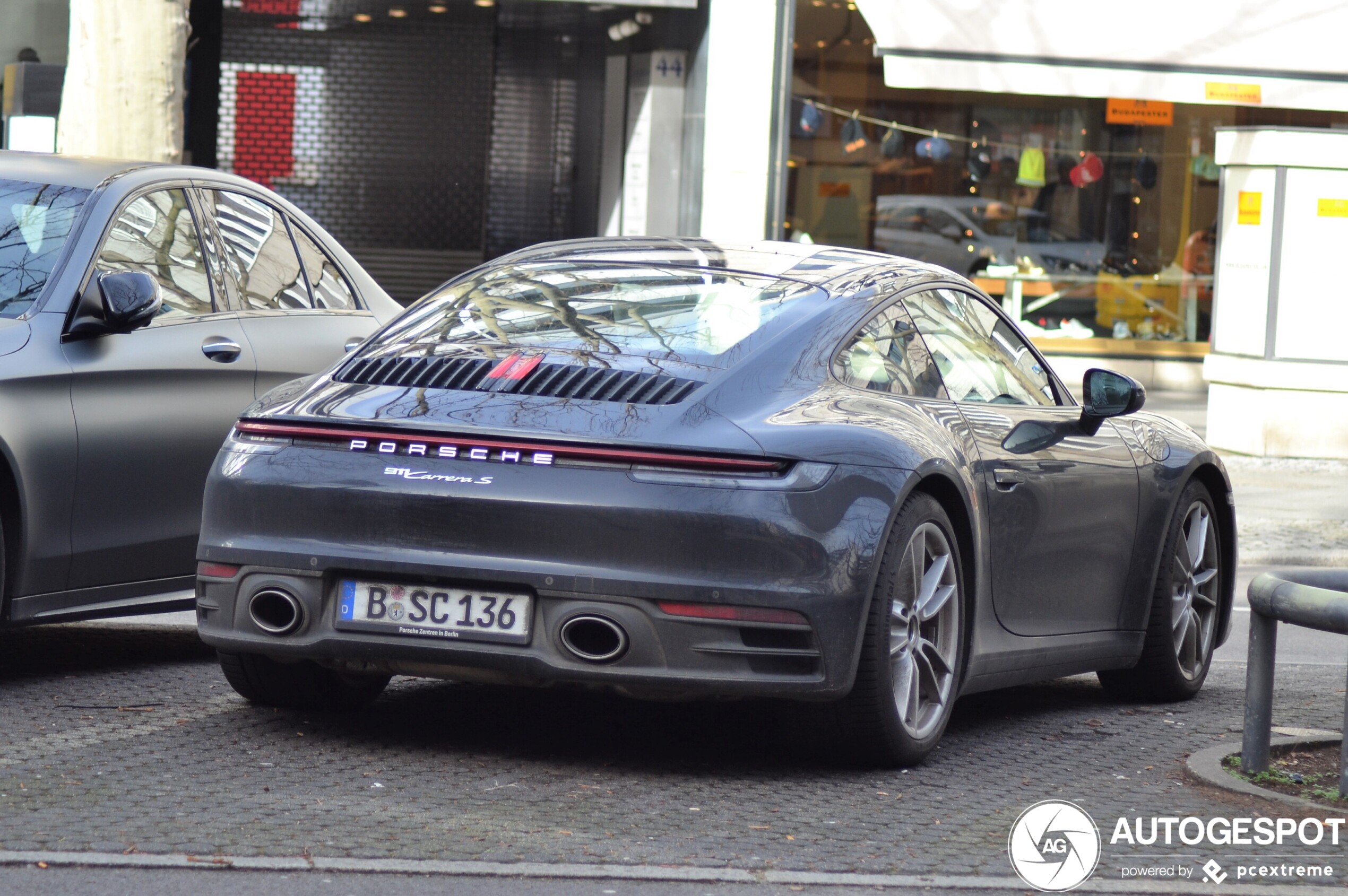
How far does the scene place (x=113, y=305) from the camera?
6.03 metres

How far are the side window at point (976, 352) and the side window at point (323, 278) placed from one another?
2.42 metres

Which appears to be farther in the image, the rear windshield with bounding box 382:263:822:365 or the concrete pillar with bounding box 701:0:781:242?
the concrete pillar with bounding box 701:0:781:242

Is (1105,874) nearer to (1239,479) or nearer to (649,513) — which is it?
(649,513)

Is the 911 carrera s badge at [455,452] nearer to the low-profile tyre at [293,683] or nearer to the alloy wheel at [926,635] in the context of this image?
the low-profile tyre at [293,683]

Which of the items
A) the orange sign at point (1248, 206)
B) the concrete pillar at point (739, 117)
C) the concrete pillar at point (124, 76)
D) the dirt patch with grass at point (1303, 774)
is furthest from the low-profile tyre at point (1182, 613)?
the concrete pillar at point (739, 117)

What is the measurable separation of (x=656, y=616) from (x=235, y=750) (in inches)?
48.6

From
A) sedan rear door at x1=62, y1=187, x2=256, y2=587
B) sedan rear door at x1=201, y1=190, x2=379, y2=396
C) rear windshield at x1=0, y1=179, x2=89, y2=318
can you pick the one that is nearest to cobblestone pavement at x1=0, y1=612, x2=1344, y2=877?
sedan rear door at x1=62, y1=187, x2=256, y2=587

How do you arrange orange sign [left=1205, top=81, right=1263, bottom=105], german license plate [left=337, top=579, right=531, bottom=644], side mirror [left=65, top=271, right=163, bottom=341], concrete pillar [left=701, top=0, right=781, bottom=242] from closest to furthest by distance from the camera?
german license plate [left=337, top=579, right=531, bottom=644], side mirror [left=65, top=271, right=163, bottom=341], concrete pillar [left=701, top=0, right=781, bottom=242], orange sign [left=1205, top=81, right=1263, bottom=105]

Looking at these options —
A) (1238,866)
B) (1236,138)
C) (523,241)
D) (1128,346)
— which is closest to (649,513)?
(1238,866)

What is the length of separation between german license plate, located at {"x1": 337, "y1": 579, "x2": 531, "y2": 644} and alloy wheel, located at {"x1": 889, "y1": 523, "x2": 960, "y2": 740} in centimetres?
94

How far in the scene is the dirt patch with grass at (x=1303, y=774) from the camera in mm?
5059

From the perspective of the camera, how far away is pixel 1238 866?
4.41 m

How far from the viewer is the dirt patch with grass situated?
5.06 meters

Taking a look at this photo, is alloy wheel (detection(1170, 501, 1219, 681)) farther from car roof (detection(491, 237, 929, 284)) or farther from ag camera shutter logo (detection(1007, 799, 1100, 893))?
ag camera shutter logo (detection(1007, 799, 1100, 893))
